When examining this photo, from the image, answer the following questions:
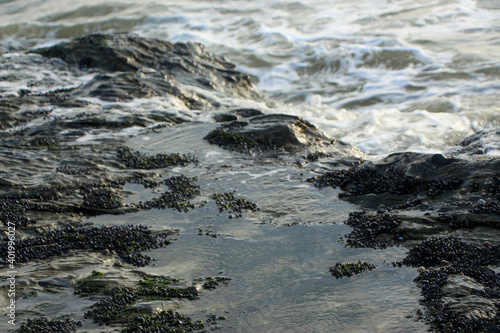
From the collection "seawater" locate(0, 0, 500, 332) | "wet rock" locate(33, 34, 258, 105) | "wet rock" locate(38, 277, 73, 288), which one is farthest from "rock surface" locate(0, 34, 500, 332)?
"wet rock" locate(33, 34, 258, 105)

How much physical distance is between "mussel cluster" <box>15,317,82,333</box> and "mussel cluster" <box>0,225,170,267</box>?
5.62ft

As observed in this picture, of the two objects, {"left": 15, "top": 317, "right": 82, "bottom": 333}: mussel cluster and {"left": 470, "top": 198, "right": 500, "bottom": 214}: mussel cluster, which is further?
{"left": 470, "top": 198, "right": 500, "bottom": 214}: mussel cluster

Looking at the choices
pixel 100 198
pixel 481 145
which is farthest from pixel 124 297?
pixel 481 145

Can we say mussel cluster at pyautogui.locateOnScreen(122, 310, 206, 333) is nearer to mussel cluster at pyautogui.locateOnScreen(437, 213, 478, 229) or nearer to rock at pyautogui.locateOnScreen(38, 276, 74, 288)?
rock at pyautogui.locateOnScreen(38, 276, 74, 288)

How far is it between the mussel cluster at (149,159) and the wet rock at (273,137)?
1.24 m

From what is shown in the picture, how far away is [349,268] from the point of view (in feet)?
22.5

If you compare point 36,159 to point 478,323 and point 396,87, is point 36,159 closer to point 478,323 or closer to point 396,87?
point 478,323

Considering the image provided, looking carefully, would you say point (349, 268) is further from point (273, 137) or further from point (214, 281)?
point (273, 137)

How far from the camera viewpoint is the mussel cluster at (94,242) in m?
7.27

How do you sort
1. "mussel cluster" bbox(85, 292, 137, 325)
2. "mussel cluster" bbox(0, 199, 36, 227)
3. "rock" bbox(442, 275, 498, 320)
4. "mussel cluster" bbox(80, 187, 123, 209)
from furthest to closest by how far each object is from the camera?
"mussel cluster" bbox(80, 187, 123, 209), "mussel cluster" bbox(0, 199, 36, 227), "mussel cluster" bbox(85, 292, 137, 325), "rock" bbox(442, 275, 498, 320)

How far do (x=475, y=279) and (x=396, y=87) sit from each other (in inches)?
623

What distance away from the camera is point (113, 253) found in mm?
7457

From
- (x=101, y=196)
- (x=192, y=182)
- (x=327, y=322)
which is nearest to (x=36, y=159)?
(x=101, y=196)

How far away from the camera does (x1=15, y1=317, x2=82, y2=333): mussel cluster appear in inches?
214
